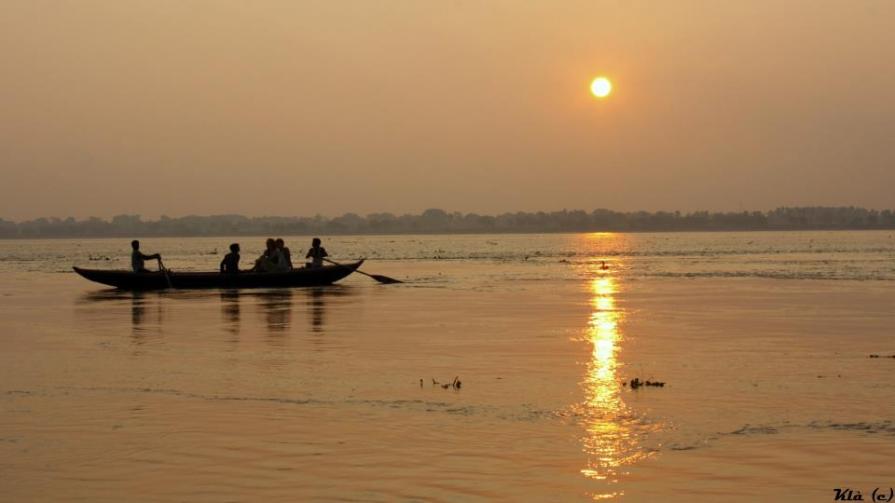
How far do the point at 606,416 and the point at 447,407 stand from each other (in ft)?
6.80

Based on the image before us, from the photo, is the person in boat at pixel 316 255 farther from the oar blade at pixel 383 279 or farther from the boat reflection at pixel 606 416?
the boat reflection at pixel 606 416

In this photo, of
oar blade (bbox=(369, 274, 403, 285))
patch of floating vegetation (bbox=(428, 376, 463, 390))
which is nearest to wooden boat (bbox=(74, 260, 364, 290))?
oar blade (bbox=(369, 274, 403, 285))

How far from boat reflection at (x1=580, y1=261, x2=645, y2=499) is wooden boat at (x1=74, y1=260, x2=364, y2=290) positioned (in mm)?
19200

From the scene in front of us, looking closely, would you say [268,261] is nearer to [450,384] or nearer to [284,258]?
[284,258]

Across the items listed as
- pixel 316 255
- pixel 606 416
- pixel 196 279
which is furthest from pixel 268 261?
pixel 606 416

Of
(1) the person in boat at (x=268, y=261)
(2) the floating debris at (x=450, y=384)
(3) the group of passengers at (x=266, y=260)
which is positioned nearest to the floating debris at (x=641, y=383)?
(2) the floating debris at (x=450, y=384)

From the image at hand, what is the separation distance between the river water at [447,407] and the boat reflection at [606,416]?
0.17ft

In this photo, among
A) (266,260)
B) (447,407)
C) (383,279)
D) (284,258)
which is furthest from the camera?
(383,279)

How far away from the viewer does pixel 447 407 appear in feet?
46.6

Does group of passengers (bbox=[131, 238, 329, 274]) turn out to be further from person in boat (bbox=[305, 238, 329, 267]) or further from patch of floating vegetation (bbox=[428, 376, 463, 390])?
patch of floating vegetation (bbox=[428, 376, 463, 390])

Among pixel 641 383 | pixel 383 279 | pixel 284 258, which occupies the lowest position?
pixel 383 279

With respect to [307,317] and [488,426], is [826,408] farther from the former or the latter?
[307,317]

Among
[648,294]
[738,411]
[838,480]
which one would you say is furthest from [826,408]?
[648,294]

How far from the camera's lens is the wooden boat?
4075 centimetres
